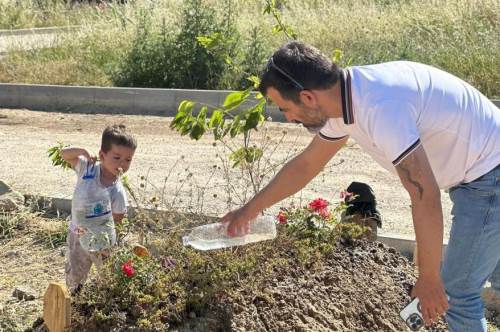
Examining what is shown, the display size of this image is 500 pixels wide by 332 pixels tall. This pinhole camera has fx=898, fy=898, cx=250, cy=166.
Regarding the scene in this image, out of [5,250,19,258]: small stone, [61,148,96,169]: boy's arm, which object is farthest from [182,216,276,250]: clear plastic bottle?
[5,250,19,258]: small stone

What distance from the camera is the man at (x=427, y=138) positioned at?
9.46 feet

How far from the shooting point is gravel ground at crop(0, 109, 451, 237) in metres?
6.61

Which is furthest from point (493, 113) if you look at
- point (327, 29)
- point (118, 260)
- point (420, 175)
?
point (327, 29)

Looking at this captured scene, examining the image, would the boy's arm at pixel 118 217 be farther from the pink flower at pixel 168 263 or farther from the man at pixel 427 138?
the man at pixel 427 138

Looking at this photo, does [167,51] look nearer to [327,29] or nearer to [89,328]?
[327,29]

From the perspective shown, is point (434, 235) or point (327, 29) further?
point (327, 29)

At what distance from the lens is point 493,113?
3.27m

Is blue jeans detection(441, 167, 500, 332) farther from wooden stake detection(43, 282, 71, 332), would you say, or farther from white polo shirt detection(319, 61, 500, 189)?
wooden stake detection(43, 282, 71, 332)

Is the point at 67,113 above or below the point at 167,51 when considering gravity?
below

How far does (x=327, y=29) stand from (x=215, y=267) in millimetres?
10908

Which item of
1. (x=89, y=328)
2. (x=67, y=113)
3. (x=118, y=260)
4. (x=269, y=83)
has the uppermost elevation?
(x=269, y=83)

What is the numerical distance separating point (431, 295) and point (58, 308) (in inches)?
59.3

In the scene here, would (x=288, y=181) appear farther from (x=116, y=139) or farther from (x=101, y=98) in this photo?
(x=101, y=98)

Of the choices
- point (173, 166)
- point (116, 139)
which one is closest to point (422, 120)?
point (116, 139)
